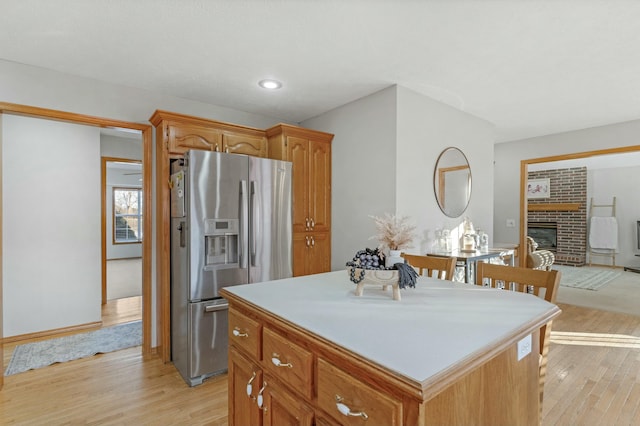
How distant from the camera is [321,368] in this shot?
966 mm

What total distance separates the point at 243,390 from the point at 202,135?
228 cm

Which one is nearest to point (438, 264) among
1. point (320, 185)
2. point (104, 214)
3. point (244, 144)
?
point (320, 185)

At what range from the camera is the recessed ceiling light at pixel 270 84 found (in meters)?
2.81

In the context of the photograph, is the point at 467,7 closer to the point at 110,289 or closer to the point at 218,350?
the point at 218,350

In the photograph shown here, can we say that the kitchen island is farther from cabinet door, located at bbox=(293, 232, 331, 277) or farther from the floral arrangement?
cabinet door, located at bbox=(293, 232, 331, 277)

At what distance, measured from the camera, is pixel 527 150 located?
201 inches

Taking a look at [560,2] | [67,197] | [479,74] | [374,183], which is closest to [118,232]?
[67,197]

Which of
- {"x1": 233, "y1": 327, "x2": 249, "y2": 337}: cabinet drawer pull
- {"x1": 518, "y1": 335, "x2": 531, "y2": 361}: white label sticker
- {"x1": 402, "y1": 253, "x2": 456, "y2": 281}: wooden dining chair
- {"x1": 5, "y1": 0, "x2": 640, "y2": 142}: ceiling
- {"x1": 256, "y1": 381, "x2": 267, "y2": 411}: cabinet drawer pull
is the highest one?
{"x1": 5, "y1": 0, "x2": 640, "y2": 142}: ceiling

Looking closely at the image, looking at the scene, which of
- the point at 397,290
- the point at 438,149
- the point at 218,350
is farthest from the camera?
the point at 438,149

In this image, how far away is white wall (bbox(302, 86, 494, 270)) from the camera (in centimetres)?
299

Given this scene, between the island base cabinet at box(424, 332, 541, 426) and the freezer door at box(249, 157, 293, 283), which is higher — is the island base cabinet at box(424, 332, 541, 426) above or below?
below

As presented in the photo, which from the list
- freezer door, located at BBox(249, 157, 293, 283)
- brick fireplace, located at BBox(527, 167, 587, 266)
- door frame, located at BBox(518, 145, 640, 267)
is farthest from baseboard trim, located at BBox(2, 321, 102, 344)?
brick fireplace, located at BBox(527, 167, 587, 266)

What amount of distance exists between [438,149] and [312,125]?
1.50 m

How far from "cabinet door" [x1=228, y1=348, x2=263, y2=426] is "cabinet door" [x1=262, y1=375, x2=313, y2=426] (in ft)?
0.21
